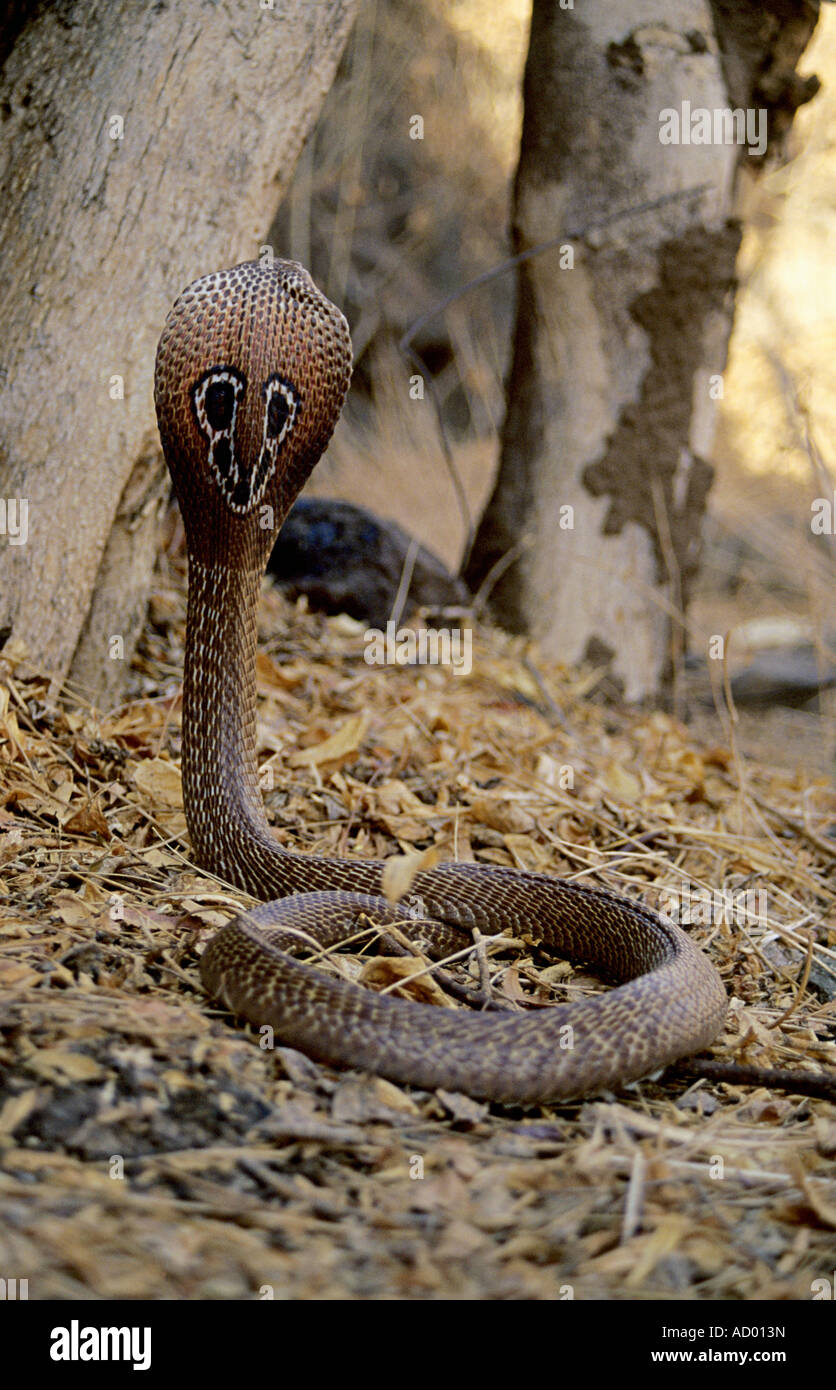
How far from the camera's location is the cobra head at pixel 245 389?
281cm

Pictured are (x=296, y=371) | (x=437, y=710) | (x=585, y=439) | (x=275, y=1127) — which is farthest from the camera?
(x=585, y=439)

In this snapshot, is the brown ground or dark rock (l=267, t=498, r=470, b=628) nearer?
the brown ground

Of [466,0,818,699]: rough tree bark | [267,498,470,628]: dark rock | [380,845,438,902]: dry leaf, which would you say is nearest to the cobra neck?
[380,845,438,902]: dry leaf

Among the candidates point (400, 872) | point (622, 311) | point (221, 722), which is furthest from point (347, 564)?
point (400, 872)

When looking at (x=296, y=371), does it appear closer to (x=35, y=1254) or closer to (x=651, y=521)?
(x=35, y=1254)

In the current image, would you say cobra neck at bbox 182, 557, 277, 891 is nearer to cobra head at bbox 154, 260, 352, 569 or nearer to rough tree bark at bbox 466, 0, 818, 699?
cobra head at bbox 154, 260, 352, 569

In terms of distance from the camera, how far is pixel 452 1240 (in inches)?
71.9

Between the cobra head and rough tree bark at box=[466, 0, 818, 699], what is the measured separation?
10.8ft

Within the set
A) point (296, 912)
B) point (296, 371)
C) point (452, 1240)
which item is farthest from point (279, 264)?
point (452, 1240)

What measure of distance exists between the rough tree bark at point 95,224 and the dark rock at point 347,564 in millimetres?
1931

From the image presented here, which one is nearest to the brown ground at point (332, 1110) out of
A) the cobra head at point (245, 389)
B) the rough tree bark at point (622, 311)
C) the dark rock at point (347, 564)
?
the cobra head at point (245, 389)

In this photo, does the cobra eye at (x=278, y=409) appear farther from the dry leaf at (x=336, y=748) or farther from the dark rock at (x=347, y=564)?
the dark rock at (x=347, y=564)

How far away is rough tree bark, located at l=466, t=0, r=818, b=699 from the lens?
6.05 m
